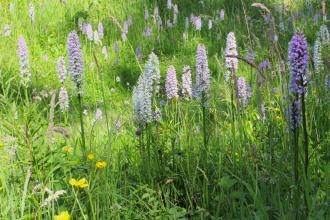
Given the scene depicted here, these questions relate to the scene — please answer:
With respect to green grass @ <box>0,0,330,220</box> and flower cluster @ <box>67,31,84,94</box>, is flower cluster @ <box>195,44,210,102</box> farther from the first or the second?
flower cluster @ <box>67,31,84,94</box>

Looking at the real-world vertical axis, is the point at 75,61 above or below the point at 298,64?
above

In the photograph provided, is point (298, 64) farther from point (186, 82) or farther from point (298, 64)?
point (186, 82)

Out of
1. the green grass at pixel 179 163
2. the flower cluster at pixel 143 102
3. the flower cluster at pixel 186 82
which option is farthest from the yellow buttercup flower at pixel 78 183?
the flower cluster at pixel 186 82

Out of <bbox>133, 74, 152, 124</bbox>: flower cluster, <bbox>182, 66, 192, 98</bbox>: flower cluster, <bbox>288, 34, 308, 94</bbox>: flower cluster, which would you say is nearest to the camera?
<bbox>288, 34, 308, 94</bbox>: flower cluster

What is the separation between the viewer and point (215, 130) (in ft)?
10.2

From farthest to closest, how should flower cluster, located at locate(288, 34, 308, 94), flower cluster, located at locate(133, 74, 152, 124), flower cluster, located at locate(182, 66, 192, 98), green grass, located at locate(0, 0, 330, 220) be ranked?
1. flower cluster, located at locate(182, 66, 192, 98)
2. flower cluster, located at locate(133, 74, 152, 124)
3. green grass, located at locate(0, 0, 330, 220)
4. flower cluster, located at locate(288, 34, 308, 94)

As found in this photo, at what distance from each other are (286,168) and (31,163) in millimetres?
1247

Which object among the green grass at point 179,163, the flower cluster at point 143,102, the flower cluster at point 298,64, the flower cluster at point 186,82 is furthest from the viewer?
the flower cluster at point 186,82

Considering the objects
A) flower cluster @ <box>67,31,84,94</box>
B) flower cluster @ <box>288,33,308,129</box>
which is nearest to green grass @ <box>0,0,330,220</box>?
flower cluster @ <box>67,31,84,94</box>

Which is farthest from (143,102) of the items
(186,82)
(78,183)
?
(78,183)

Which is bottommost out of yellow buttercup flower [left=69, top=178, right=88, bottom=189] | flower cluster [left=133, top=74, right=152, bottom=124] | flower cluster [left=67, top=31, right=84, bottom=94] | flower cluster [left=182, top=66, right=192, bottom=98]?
yellow buttercup flower [left=69, top=178, right=88, bottom=189]

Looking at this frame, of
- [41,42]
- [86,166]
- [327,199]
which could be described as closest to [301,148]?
[327,199]

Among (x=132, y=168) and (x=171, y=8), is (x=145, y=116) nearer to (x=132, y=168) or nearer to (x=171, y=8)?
(x=132, y=168)

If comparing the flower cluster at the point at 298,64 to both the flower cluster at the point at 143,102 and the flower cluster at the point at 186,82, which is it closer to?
the flower cluster at the point at 143,102
